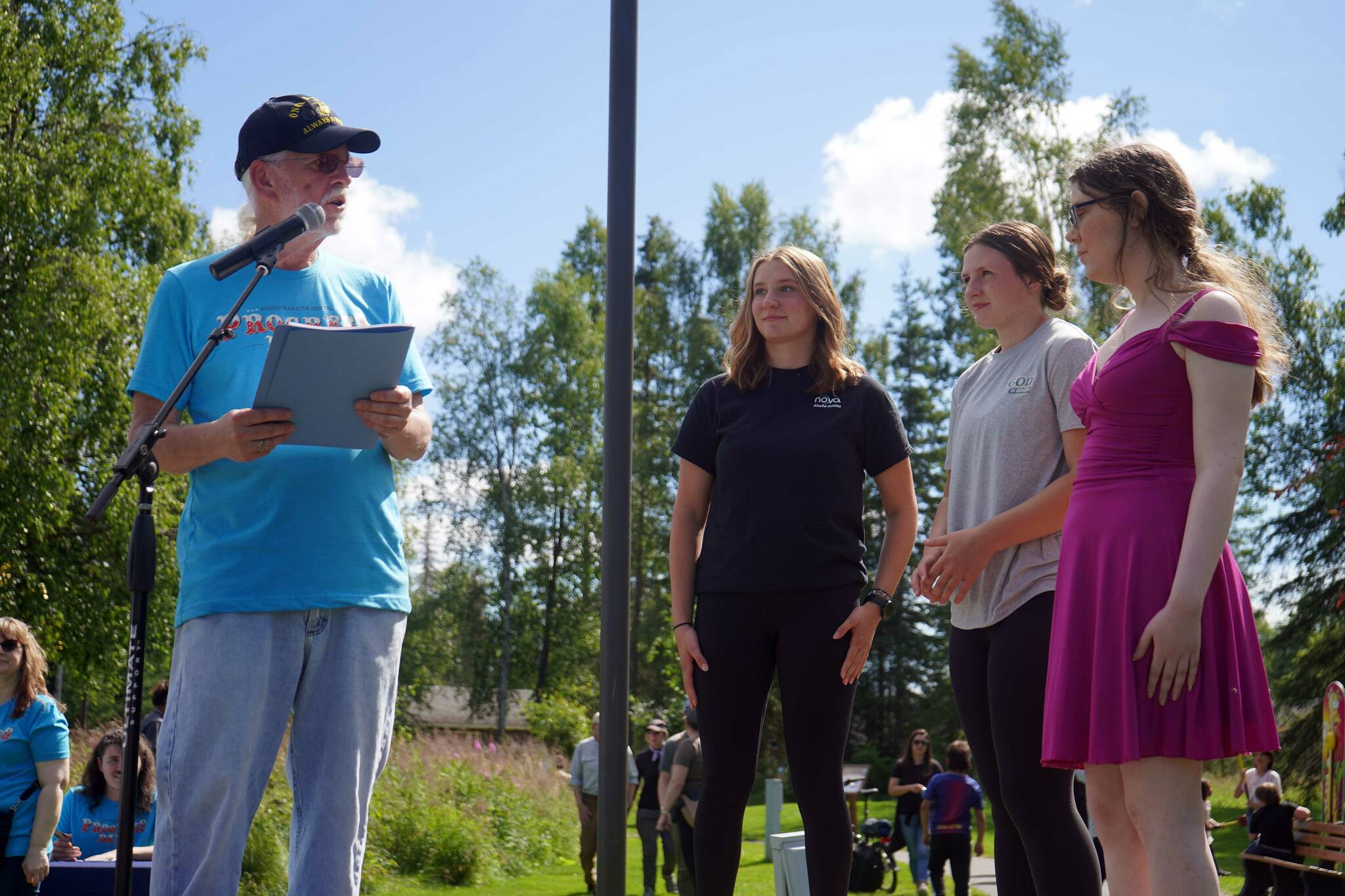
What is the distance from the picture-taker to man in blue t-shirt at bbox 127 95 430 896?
95.0 inches

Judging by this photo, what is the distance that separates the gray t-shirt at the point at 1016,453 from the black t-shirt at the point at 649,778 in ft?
36.6

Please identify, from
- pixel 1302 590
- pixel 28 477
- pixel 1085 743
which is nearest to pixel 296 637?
pixel 1085 743

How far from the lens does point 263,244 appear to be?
2.55m

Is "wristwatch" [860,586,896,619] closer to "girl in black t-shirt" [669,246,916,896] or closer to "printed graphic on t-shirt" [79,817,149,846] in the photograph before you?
"girl in black t-shirt" [669,246,916,896]

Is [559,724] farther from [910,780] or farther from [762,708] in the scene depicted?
[762,708]

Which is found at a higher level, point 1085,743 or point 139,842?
point 1085,743

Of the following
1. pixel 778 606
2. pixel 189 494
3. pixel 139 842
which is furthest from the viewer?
pixel 139 842

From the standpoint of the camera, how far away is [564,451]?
1501 inches

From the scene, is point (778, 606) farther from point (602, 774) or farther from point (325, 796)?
point (325, 796)

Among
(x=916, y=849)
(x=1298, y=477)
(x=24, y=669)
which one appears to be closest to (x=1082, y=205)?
(x=24, y=669)

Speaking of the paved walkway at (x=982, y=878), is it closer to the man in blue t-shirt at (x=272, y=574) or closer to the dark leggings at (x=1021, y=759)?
the dark leggings at (x=1021, y=759)

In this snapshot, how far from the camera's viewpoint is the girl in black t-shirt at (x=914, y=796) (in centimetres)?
1414

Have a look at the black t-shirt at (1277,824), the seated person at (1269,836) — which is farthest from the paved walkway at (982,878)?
the black t-shirt at (1277,824)

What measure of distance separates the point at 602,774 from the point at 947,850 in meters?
10.4
